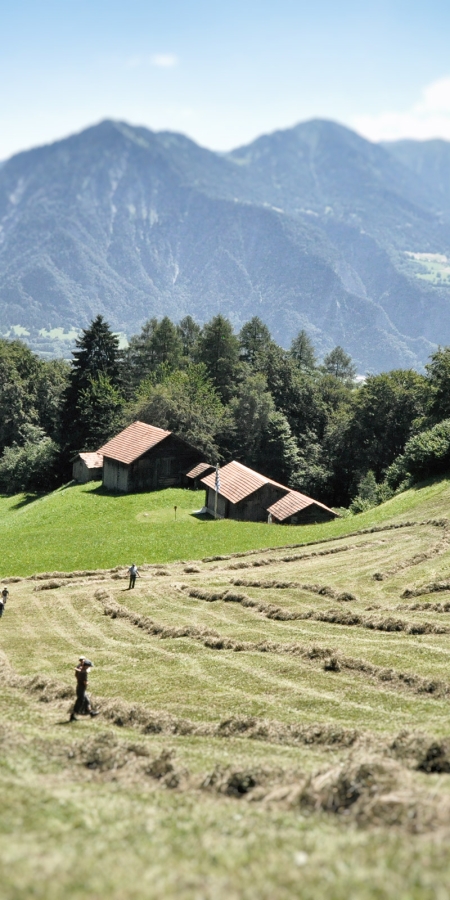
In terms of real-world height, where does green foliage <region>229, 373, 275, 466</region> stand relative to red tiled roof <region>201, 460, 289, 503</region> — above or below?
above

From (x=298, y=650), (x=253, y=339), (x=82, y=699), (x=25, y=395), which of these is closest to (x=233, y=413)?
(x=253, y=339)

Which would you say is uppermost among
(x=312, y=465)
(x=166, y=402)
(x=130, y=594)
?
(x=166, y=402)

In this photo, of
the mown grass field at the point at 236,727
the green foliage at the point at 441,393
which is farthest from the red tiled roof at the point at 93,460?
the mown grass field at the point at 236,727

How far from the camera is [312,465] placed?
98625 mm

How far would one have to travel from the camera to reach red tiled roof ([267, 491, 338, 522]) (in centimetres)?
6888

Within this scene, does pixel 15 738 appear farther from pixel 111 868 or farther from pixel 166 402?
pixel 166 402

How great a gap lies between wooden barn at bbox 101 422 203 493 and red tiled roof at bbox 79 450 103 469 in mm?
3879

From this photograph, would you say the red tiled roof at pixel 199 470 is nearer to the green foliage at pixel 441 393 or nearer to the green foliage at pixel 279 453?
the green foliage at pixel 279 453

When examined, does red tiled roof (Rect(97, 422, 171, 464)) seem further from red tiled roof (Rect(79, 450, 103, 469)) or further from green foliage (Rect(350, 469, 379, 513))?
green foliage (Rect(350, 469, 379, 513))

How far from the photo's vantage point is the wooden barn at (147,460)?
82.2 meters

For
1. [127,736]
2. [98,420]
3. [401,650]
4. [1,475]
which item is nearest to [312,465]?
[98,420]

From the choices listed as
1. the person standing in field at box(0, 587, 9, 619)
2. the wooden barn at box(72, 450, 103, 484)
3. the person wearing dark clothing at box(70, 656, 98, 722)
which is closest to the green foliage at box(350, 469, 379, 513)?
the wooden barn at box(72, 450, 103, 484)

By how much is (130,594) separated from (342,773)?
28.1 meters

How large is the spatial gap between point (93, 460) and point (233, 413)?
2062 cm
